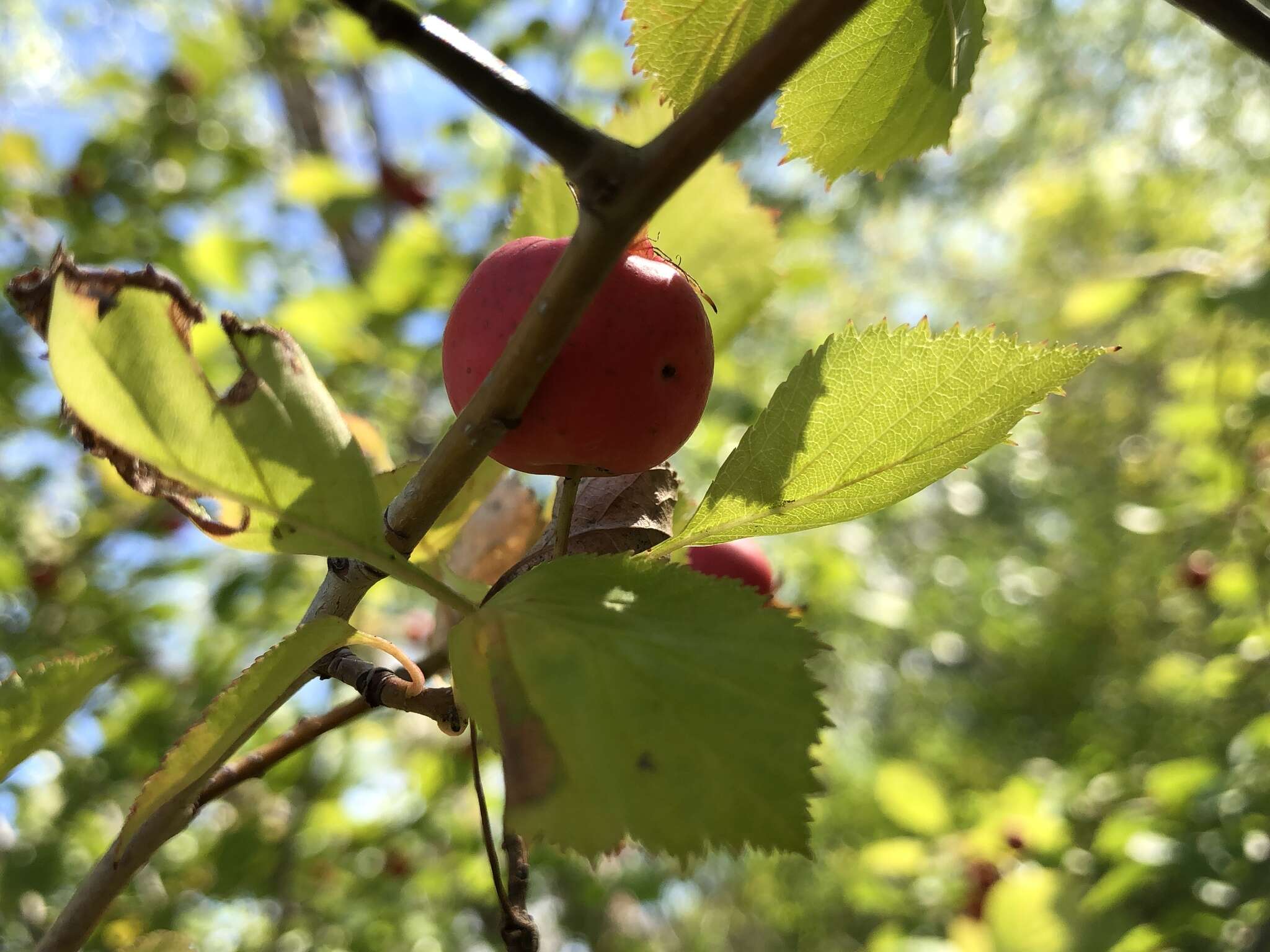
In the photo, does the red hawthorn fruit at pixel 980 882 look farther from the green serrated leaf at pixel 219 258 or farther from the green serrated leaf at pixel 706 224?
the green serrated leaf at pixel 219 258

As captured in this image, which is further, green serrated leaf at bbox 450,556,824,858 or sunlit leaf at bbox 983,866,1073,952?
sunlit leaf at bbox 983,866,1073,952

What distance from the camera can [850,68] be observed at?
1.57ft

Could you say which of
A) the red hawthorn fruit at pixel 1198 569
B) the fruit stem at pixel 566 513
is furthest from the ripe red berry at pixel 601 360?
the red hawthorn fruit at pixel 1198 569

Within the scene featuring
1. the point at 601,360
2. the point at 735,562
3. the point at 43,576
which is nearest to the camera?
the point at 601,360

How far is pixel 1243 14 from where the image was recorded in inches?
15.4

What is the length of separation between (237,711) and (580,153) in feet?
0.79

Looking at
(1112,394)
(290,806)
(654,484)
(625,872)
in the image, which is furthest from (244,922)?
(1112,394)

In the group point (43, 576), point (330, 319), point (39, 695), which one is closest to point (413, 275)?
point (330, 319)

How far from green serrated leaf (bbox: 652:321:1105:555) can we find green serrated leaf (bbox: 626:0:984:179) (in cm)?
14

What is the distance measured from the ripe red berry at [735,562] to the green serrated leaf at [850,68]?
0.95 ft

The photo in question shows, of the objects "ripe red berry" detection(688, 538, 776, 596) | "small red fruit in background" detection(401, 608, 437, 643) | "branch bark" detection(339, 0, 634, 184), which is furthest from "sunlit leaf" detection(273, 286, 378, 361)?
"branch bark" detection(339, 0, 634, 184)

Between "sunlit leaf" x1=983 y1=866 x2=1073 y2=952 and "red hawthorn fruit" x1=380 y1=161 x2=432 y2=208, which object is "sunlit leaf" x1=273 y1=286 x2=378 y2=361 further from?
"sunlit leaf" x1=983 y1=866 x2=1073 y2=952

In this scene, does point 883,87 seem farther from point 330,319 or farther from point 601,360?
point 330,319

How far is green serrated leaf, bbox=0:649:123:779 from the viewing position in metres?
0.47
